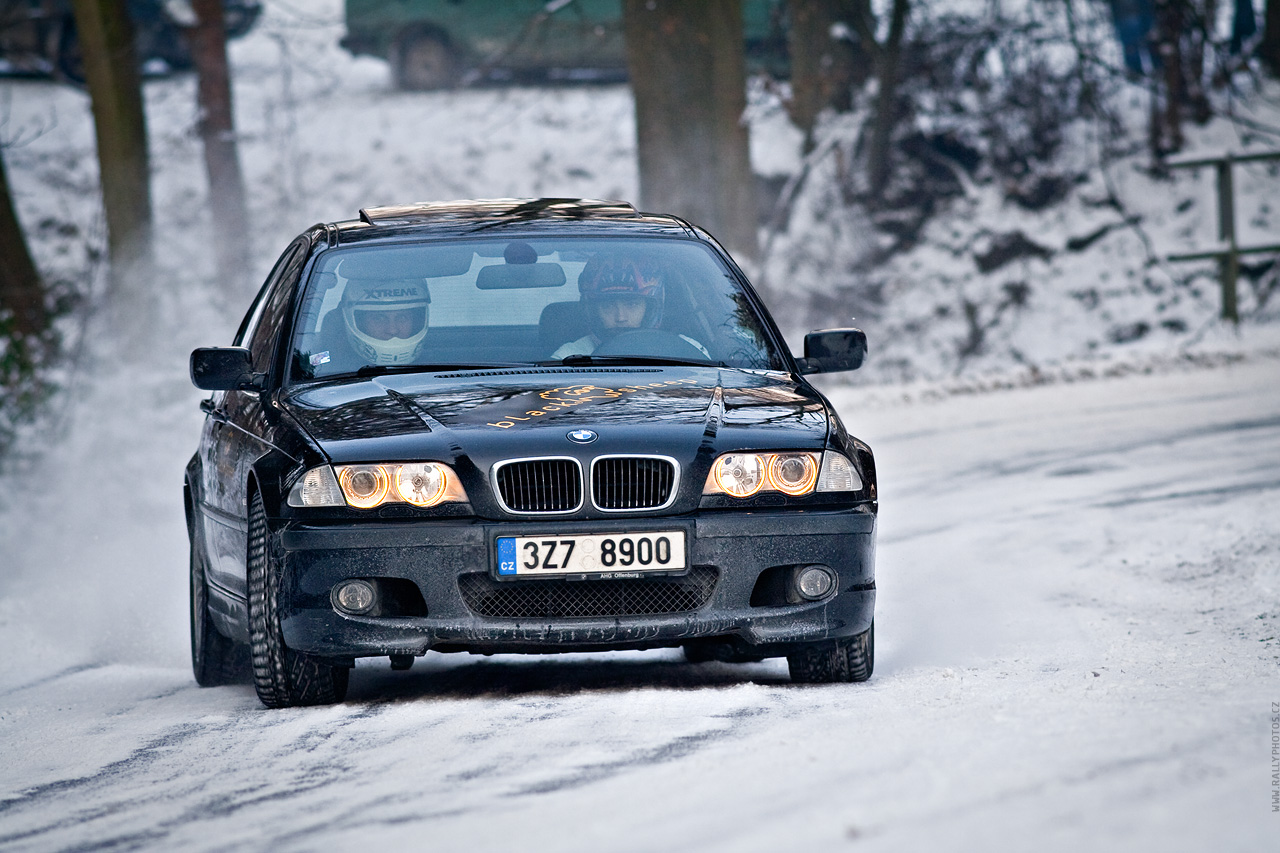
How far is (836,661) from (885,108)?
18136mm

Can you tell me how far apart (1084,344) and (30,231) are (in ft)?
46.1

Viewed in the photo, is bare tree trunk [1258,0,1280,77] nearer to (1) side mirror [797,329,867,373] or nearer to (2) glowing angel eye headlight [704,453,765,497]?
(1) side mirror [797,329,867,373]

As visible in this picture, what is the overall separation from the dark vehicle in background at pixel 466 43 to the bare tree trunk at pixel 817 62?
2.86 m

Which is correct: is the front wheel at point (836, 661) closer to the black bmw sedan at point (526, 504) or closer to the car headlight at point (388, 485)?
the black bmw sedan at point (526, 504)

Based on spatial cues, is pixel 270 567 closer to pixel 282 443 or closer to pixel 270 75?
pixel 282 443

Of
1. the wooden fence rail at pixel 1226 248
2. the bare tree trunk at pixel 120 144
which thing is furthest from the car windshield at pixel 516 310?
the bare tree trunk at pixel 120 144

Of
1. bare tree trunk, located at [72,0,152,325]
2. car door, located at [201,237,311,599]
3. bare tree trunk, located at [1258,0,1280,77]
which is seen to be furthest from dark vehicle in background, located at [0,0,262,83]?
car door, located at [201,237,311,599]

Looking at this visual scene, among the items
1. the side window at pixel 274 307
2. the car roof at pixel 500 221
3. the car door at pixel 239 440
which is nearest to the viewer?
the car door at pixel 239 440

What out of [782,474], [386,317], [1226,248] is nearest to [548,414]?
[782,474]

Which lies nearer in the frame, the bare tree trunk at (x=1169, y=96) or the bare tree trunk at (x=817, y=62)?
the bare tree trunk at (x=1169, y=96)

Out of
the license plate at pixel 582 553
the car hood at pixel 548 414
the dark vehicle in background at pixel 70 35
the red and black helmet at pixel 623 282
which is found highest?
the dark vehicle in background at pixel 70 35

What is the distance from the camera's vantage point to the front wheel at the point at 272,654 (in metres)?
5.31

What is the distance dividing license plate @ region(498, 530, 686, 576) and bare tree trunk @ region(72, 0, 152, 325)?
50.1 ft

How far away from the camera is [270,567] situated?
529 centimetres
